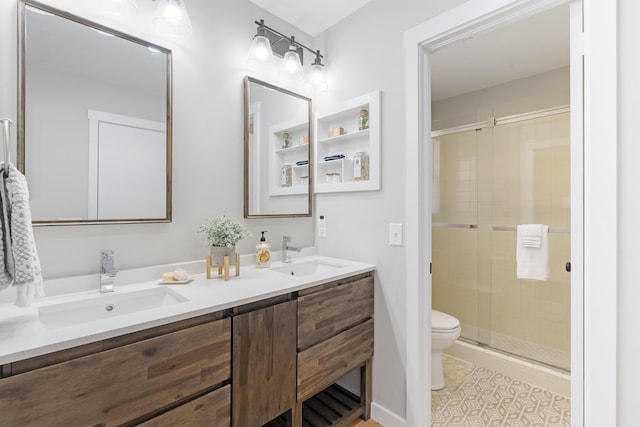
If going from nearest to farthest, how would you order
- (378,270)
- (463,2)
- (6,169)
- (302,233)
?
1. (6,169)
2. (463,2)
3. (378,270)
4. (302,233)

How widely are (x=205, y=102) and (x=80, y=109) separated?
550mm

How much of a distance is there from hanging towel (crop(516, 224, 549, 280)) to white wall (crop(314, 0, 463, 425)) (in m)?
1.38

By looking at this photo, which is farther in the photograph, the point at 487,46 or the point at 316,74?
the point at 487,46

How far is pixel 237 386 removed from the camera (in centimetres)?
115

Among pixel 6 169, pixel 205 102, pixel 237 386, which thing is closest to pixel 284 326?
pixel 237 386

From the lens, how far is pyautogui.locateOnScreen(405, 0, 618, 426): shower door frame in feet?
3.21

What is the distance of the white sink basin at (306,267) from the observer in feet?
5.91

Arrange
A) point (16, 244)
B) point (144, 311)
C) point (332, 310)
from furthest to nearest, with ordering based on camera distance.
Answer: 1. point (332, 310)
2. point (144, 311)
3. point (16, 244)

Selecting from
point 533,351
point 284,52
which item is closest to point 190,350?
point 284,52

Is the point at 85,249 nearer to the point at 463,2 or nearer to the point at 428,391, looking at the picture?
the point at 428,391

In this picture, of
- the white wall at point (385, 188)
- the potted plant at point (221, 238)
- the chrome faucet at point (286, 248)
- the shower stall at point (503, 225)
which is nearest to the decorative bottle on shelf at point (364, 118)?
A: the white wall at point (385, 188)

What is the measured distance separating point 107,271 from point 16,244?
0.42 meters
